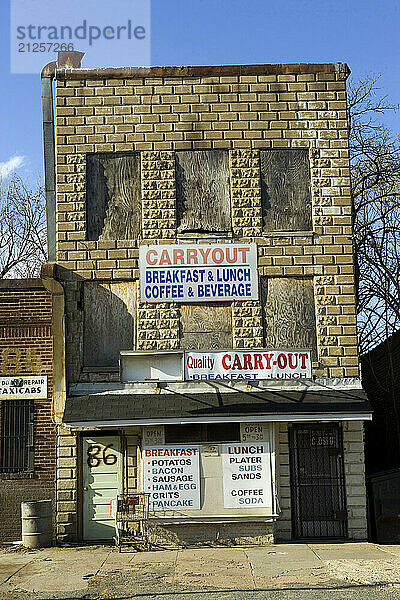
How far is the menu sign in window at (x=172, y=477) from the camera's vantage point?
15133mm

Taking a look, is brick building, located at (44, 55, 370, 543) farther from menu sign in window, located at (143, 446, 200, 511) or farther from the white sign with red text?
the white sign with red text

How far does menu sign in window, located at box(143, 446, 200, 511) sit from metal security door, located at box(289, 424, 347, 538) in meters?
2.03

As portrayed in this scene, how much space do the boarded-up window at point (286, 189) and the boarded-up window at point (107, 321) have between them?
3.36 metres

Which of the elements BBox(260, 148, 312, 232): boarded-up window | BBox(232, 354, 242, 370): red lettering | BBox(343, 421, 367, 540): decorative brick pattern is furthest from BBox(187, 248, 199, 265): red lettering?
BBox(343, 421, 367, 540): decorative brick pattern

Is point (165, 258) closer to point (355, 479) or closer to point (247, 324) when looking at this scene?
point (247, 324)

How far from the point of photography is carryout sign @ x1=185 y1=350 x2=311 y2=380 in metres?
15.7

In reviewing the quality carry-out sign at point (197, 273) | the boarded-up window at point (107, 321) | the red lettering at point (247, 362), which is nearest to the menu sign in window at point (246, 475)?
the red lettering at point (247, 362)

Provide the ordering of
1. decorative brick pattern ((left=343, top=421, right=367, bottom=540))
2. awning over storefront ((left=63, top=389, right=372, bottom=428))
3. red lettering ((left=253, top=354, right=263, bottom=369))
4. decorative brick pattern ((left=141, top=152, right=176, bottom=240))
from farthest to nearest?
decorative brick pattern ((left=141, top=152, right=176, bottom=240))
red lettering ((left=253, top=354, right=263, bottom=369))
decorative brick pattern ((left=343, top=421, right=367, bottom=540))
awning over storefront ((left=63, top=389, right=372, bottom=428))

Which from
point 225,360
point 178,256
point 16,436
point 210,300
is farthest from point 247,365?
point 16,436

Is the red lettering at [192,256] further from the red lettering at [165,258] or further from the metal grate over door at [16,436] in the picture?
the metal grate over door at [16,436]

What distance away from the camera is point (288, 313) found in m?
16.1

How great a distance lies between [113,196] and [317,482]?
24.0 ft

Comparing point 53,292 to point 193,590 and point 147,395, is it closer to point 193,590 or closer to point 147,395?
point 147,395

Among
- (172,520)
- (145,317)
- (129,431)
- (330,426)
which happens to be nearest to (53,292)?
(145,317)
